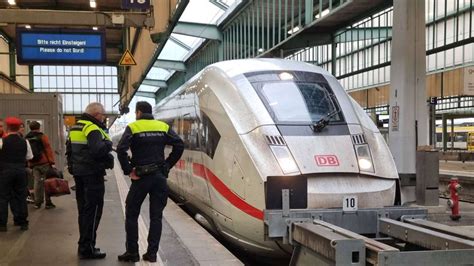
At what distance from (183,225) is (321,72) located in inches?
117

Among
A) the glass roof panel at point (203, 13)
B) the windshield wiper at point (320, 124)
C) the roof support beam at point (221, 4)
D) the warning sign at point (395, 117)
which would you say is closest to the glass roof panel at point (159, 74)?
the glass roof panel at point (203, 13)

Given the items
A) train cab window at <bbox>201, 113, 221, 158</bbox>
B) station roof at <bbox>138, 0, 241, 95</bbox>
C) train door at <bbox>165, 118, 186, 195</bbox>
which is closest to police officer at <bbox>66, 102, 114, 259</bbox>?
train cab window at <bbox>201, 113, 221, 158</bbox>

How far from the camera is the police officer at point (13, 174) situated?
711cm

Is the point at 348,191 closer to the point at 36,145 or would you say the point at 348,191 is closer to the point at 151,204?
the point at 151,204

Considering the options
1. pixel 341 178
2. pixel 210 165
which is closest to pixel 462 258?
pixel 341 178

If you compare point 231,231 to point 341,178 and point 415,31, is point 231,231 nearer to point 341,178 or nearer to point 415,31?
point 341,178

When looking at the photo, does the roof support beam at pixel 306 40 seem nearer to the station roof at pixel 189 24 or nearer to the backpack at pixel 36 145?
the station roof at pixel 189 24

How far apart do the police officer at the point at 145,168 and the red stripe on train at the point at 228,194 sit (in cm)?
96

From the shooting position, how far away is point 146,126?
534cm

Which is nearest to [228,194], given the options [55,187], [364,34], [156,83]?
[55,187]

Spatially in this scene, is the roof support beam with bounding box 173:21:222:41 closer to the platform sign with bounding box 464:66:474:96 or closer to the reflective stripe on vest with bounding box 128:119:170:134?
the platform sign with bounding box 464:66:474:96

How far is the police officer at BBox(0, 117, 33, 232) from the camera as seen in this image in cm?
711

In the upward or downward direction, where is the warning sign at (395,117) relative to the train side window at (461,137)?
upward

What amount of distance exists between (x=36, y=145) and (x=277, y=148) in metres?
5.24
